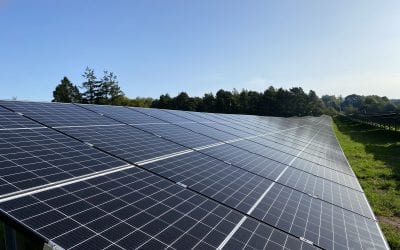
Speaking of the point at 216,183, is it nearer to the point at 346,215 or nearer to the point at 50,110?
the point at 346,215

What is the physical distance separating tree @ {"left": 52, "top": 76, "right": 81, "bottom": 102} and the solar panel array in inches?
4071

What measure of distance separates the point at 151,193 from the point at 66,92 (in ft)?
364

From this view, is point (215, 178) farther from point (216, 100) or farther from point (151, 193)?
point (216, 100)

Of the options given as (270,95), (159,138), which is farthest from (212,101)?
(159,138)

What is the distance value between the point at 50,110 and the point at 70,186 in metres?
6.50

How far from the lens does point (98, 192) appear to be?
5.43 m

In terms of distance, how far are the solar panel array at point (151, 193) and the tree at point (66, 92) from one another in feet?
339

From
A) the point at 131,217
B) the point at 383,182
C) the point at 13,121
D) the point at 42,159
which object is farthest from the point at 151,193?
the point at 383,182

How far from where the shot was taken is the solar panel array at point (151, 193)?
4469mm

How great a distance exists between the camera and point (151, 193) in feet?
19.8

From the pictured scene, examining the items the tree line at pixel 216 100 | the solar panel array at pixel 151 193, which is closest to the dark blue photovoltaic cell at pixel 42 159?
the solar panel array at pixel 151 193

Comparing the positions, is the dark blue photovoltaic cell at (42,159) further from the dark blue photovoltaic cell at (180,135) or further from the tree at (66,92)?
the tree at (66,92)

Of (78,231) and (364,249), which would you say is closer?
(78,231)

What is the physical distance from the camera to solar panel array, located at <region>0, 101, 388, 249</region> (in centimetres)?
447
